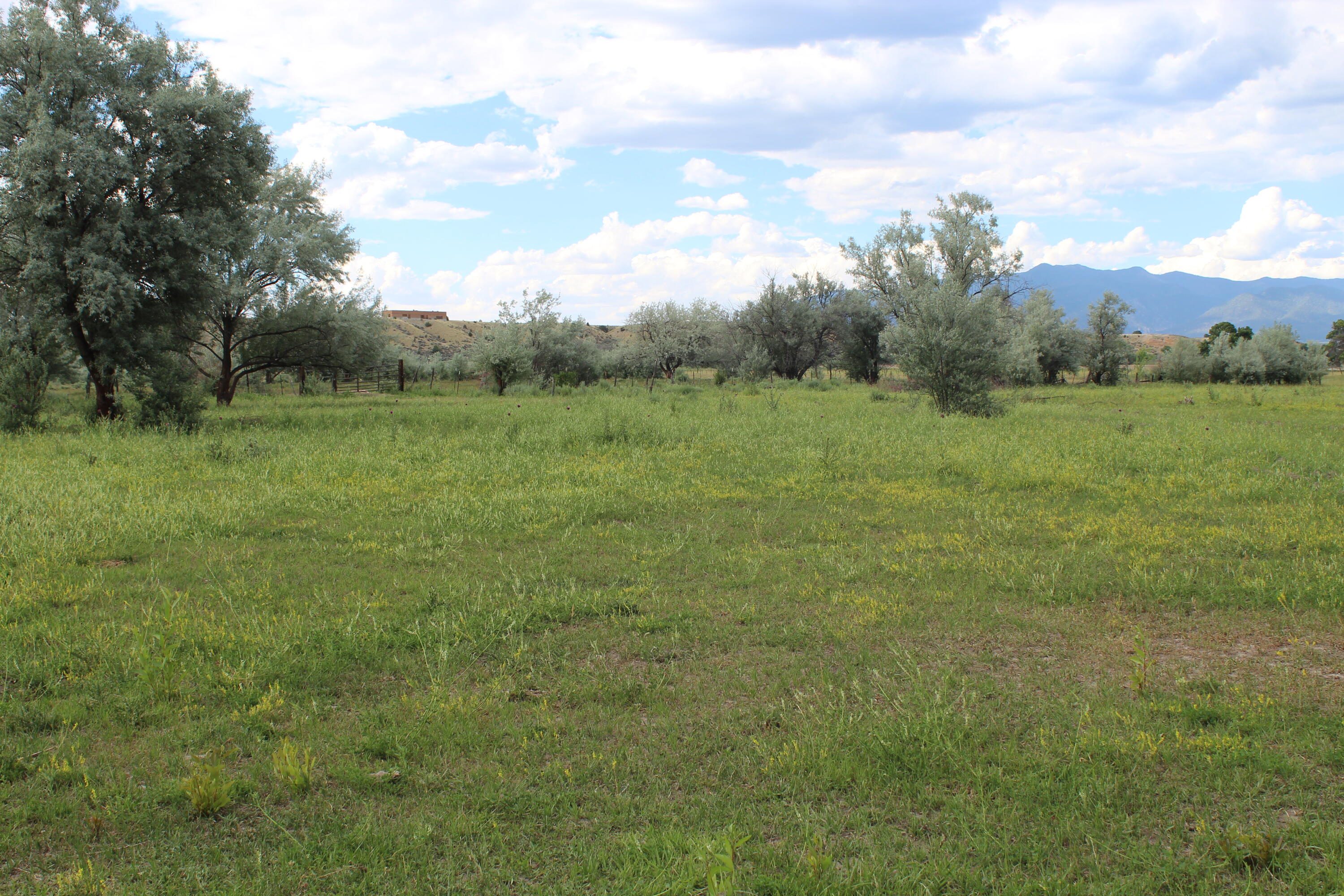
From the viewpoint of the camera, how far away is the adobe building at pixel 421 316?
106 m

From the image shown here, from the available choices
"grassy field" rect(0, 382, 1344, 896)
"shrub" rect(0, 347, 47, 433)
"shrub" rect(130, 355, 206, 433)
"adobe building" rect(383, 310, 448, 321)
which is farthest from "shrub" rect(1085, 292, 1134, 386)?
"adobe building" rect(383, 310, 448, 321)

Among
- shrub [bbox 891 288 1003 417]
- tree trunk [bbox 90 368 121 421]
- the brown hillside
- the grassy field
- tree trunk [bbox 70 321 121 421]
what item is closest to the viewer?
the grassy field

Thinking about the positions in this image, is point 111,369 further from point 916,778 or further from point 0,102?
point 916,778

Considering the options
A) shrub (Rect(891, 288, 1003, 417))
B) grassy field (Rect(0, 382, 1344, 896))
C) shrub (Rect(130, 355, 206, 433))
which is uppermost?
shrub (Rect(891, 288, 1003, 417))

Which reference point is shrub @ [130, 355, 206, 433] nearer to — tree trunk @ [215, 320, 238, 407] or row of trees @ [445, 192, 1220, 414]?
tree trunk @ [215, 320, 238, 407]

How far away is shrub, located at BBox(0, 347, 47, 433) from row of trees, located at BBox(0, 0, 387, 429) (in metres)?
0.03

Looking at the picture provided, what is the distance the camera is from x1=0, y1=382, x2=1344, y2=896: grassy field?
10.7 feet

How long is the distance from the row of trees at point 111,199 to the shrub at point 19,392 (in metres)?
A: 0.03

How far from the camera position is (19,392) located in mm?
17359

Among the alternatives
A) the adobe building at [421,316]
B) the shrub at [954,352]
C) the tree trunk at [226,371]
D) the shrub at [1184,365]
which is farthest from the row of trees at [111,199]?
the adobe building at [421,316]

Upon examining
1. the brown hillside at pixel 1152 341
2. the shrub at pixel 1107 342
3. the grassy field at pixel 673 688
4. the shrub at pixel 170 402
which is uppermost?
the brown hillside at pixel 1152 341

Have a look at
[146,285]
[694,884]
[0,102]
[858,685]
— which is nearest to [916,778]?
[858,685]

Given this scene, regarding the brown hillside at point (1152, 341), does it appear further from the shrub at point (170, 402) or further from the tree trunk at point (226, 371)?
the shrub at point (170, 402)

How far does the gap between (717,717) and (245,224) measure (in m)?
20.4
